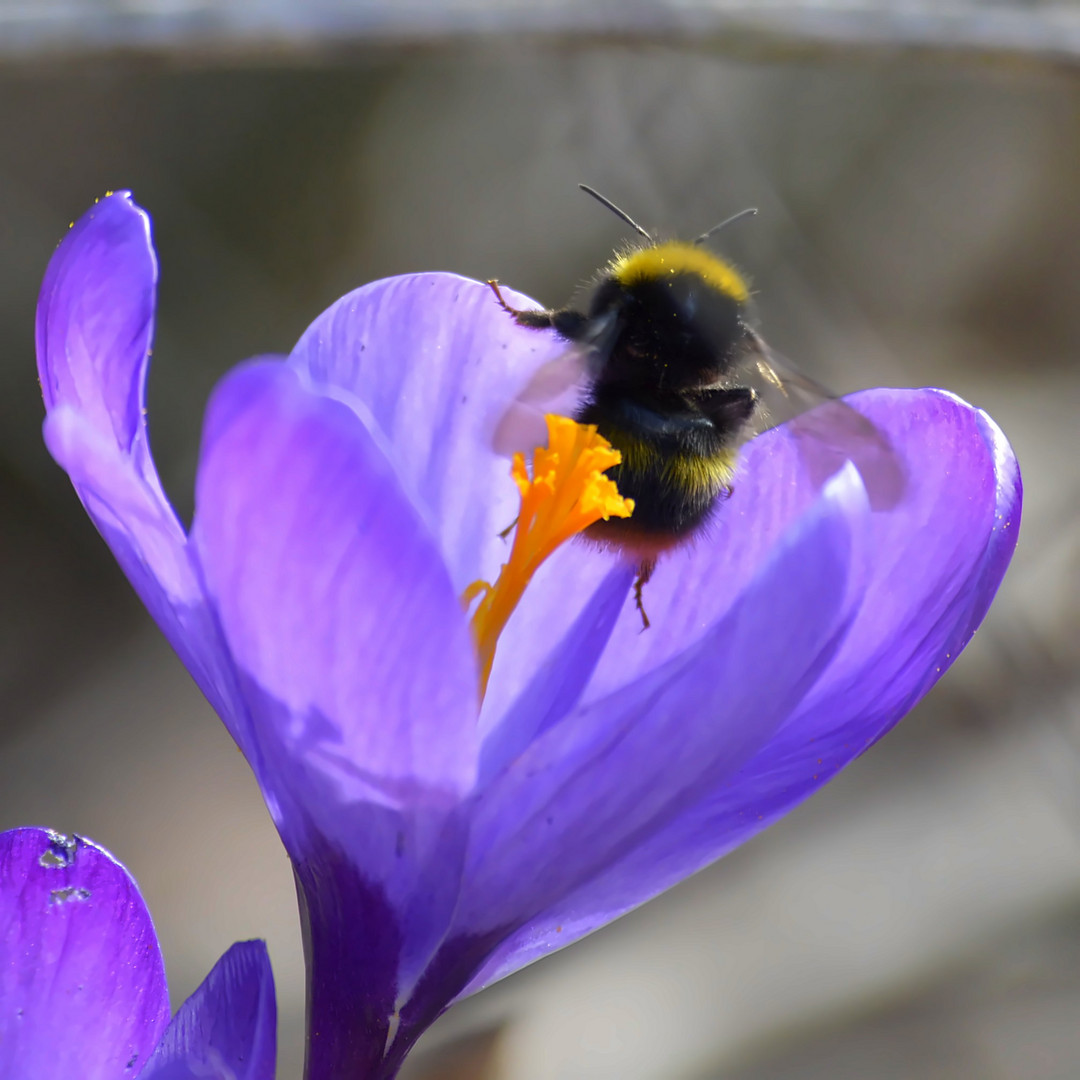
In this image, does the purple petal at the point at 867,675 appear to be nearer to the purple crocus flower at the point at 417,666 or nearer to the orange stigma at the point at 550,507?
the purple crocus flower at the point at 417,666

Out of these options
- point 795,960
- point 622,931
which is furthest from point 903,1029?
point 622,931

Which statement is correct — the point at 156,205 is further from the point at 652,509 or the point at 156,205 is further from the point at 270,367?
A: the point at 270,367

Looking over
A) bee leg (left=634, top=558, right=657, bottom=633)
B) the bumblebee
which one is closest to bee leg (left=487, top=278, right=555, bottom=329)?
the bumblebee

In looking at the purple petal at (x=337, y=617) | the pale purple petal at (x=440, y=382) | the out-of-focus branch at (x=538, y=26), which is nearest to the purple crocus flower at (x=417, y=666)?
the purple petal at (x=337, y=617)

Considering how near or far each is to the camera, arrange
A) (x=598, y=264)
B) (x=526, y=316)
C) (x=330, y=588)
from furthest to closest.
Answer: (x=598, y=264) < (x=526, y=316) < (x=330, y=588)

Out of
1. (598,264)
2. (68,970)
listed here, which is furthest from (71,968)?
(598,264)

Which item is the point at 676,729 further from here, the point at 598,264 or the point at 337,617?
the point at 598,264

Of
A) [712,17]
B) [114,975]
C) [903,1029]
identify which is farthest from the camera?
[903,1029]
